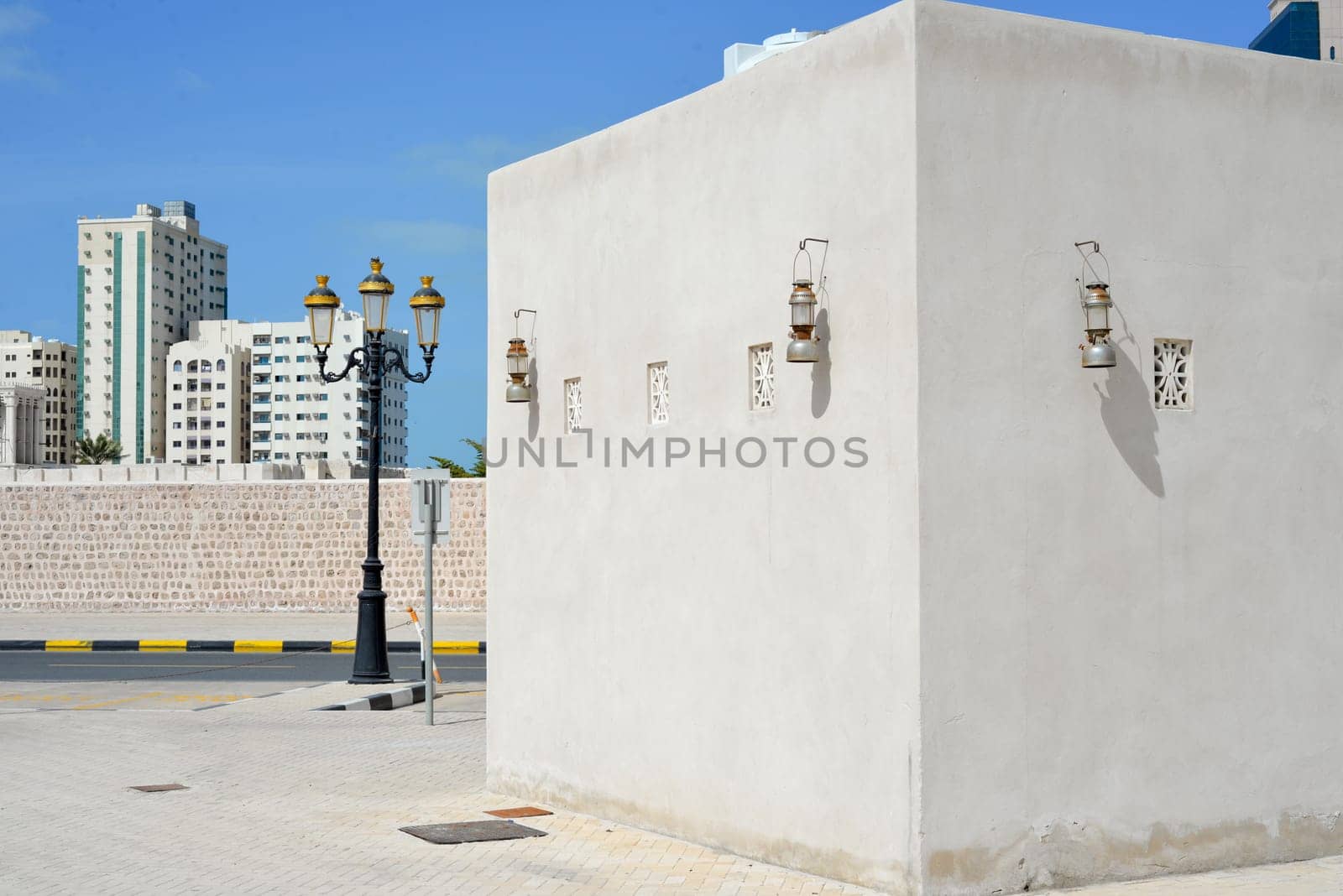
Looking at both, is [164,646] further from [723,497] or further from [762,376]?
[762,376]

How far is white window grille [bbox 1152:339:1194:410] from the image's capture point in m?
7.71

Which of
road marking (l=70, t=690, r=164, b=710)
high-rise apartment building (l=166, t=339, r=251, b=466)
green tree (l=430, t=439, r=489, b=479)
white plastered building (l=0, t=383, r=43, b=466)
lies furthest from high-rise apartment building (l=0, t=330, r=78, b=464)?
road marking (l=70, t=690, r=164, b=710)

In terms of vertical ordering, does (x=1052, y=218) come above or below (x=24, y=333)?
below

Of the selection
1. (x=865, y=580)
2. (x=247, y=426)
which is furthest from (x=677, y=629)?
(x=247, y=426)

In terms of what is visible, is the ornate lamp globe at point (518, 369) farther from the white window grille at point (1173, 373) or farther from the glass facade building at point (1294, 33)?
the glass facade building at point (1294, 33)

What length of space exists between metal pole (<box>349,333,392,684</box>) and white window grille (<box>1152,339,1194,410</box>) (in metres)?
10.8

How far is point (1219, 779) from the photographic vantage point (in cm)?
772

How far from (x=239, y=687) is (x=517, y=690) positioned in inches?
352

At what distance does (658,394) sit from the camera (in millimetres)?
9008

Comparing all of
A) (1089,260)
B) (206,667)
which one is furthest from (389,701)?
(1089,260)

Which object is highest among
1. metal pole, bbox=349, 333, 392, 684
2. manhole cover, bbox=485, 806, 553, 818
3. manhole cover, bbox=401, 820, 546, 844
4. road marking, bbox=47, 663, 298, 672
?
metal pole, bbox=349, 333, 392, 684

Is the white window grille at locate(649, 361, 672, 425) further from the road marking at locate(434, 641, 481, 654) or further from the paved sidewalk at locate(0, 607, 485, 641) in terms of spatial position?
the paved sidewalk at locate(0, 607, 485, 641)

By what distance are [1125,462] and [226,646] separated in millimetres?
18125

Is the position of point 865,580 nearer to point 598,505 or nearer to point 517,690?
point 598,505
